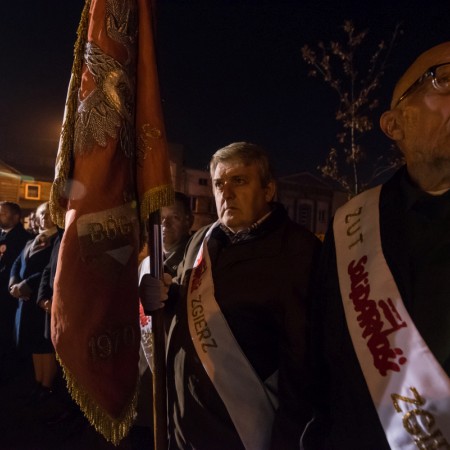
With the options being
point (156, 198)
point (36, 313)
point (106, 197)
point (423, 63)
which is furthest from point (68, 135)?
point (36, 313)

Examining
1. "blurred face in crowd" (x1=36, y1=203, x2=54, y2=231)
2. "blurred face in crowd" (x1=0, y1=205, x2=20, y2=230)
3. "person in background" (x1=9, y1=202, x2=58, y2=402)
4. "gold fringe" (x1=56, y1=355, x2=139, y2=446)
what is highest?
"blurred face in crowd" (x1=0, y1=205, x2=20, y2=230)

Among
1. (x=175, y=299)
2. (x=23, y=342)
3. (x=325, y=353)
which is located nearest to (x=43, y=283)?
(x=23, y=342)

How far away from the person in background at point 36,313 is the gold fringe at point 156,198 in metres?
3.52

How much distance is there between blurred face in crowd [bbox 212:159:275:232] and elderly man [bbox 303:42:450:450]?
0.68 meters

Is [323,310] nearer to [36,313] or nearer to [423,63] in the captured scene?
[423,63]

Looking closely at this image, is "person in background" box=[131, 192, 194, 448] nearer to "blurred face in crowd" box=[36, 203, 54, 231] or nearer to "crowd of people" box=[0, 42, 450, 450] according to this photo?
"crowd of people" box=[0, 42, 450, 450]

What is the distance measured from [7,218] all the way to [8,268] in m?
0.70

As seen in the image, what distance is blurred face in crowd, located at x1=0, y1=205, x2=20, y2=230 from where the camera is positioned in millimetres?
6160

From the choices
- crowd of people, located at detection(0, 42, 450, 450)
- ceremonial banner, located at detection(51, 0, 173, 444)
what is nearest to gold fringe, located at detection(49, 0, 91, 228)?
ceremonial banner, located at detection(51, 0, 173, 444)

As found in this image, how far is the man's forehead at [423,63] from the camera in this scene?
1499 mm

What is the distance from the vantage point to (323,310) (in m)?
1.73

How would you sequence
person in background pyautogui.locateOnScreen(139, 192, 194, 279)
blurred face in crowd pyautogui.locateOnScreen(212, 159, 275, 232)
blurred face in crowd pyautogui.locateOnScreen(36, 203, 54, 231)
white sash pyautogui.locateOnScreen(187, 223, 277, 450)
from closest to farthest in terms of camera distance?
white sash pyautogui.locateOnScreen(187, 223, 277, 450) → blurred face in crowd pyautogui.locateOnScreen(212, 159, 275, 232) → person in background pyautogui.locateOnScreen(139, 192, 194, 279) → blurred face in crowd pyautogui.locateOnScreen(36, 203, 54, 231)

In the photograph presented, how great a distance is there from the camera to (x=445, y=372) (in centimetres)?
136

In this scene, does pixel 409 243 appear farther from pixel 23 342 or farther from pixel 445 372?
pixel 23 342
